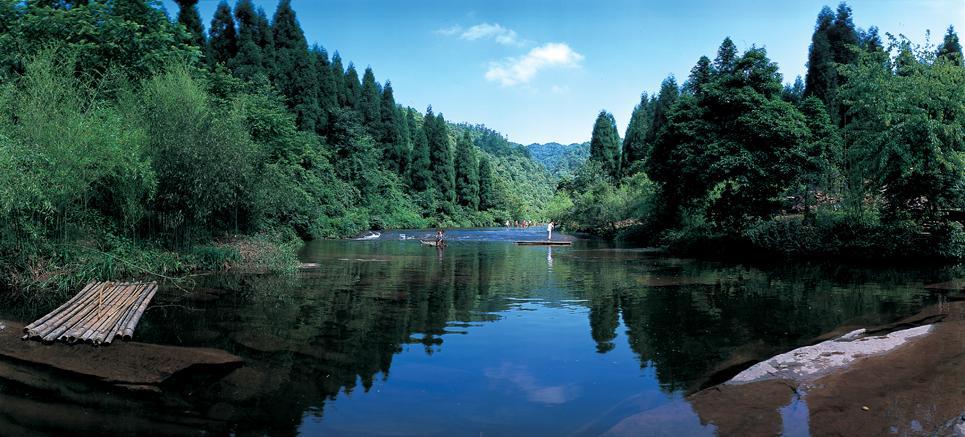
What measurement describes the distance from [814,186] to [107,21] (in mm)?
29721

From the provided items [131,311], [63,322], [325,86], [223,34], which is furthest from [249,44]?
[63,322]

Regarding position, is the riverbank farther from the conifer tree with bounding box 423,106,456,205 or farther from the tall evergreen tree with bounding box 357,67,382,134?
the conifer tree with bounding box 423,106,456,205

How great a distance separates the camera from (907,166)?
19.5 metres

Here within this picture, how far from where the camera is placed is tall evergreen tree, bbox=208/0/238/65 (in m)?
53.2

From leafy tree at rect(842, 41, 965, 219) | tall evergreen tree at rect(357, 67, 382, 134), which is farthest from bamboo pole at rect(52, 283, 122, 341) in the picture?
tall evergreen tree at rect(357, 67, 382, 134)

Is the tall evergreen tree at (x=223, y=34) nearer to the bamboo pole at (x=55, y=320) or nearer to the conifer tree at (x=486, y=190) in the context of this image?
the conifer tree at (x=486, y=190)

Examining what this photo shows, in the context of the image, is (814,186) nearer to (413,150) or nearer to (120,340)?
(120,340)

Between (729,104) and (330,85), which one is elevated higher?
(330,85)

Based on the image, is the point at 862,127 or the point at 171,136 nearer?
the point at 171,136

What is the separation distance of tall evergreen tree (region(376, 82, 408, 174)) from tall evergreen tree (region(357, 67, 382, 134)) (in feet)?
3.36

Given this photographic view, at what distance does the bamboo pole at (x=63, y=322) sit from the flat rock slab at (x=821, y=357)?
8.97 metres

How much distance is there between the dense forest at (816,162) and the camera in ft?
64.3

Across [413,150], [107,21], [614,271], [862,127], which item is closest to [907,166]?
[862,127]

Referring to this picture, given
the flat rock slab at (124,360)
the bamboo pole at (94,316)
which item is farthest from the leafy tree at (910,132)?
the bamboo pole at (94,316)
